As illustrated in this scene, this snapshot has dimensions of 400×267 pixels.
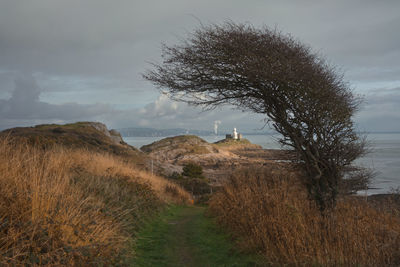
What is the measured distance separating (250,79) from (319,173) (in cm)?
261

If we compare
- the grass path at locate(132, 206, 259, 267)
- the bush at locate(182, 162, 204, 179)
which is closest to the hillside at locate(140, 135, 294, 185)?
the bush at locate(182, 162, 204, 179)

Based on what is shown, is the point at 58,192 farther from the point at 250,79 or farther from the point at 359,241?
the point at 359,241

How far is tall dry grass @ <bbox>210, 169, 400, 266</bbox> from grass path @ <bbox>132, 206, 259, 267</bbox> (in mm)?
456

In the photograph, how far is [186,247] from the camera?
9.34 meters

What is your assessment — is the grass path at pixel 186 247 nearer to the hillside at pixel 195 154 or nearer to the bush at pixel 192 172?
the bush at pixel 192 172

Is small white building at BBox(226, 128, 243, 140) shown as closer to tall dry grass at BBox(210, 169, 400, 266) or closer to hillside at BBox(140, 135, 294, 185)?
hillside at BBox(140, 135, 294, 185)

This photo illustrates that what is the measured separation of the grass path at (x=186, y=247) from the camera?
754 cm

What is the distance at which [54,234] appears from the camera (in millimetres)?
5250

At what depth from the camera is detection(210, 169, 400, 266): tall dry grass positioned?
5.75 meters

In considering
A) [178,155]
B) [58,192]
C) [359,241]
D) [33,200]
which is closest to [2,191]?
[33,200]

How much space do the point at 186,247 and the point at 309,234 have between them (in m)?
3.91

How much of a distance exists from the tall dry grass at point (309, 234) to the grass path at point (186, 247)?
456 millimetres

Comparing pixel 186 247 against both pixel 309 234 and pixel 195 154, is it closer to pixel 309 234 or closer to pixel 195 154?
pixel 309 234

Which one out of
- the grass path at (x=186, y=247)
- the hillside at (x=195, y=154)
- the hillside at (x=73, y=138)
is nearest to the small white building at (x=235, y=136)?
the hillside at (x=195, y=154)
